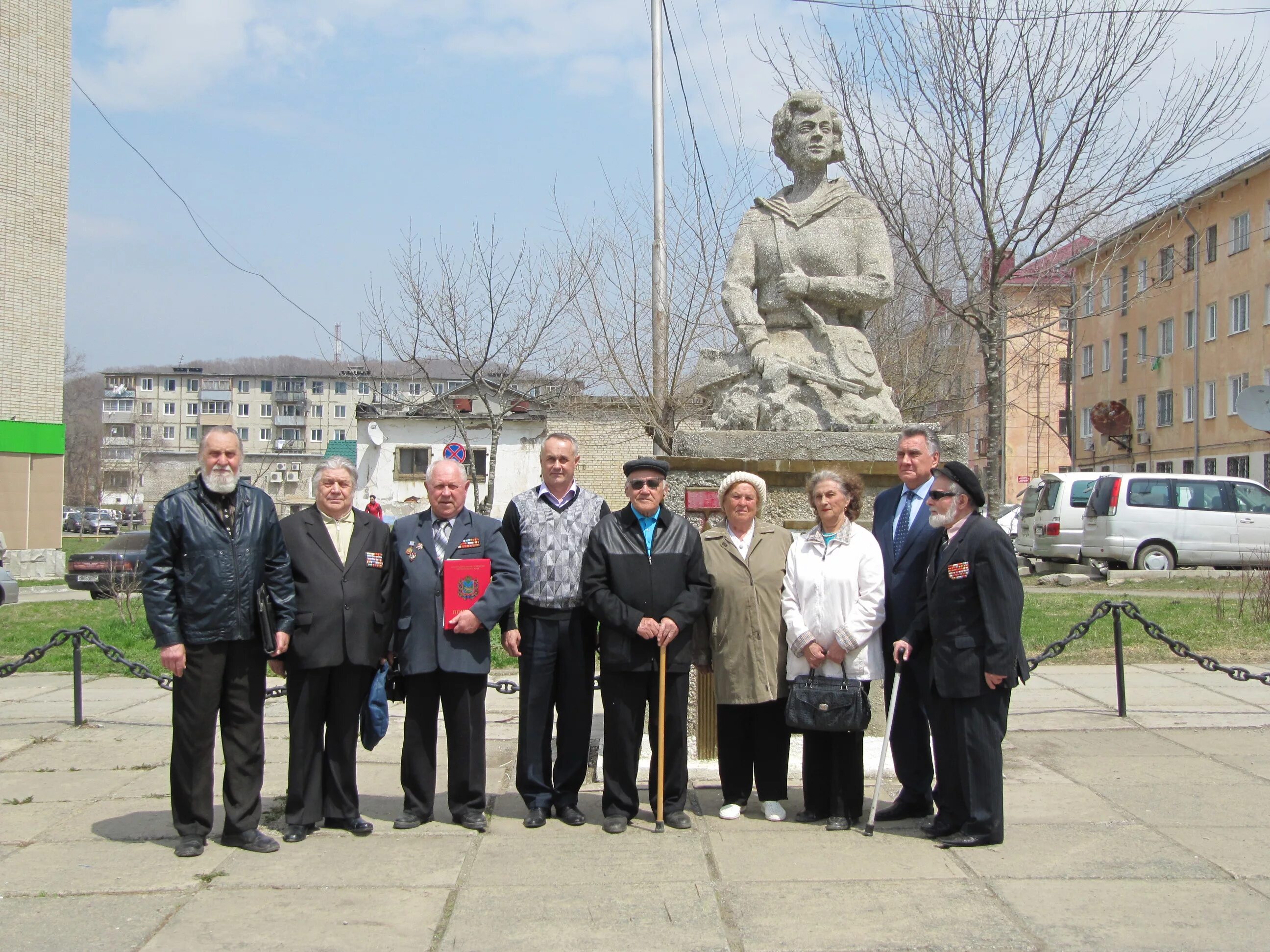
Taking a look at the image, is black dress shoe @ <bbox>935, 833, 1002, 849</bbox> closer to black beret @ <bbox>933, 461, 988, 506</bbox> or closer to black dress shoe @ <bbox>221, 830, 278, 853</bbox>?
black beret @ <bbox>933, 461, 988, 506</bbox>

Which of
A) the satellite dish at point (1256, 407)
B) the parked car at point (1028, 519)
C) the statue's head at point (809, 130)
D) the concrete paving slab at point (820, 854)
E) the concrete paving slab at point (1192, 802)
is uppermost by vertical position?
the statue's head at point (809, 130)

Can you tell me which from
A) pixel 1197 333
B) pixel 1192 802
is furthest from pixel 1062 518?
pixel 1197 333

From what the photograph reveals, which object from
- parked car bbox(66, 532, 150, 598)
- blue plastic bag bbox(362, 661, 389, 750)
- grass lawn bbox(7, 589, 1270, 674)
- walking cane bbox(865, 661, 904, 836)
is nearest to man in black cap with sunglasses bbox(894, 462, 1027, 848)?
walking cane bbox(865, 661, 904, 836)

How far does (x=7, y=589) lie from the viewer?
1906cm

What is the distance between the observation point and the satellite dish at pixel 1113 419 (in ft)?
144

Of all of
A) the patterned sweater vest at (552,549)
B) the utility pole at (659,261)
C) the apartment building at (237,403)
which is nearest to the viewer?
the patterned sweater vest at (552,549)

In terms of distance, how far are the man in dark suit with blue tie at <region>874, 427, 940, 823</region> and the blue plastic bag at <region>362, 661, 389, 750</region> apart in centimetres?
241

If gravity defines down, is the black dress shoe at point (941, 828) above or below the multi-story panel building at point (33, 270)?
below

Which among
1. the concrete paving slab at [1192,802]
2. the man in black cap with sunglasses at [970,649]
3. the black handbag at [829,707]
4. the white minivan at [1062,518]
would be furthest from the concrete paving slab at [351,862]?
the white minivan at [1062,518]

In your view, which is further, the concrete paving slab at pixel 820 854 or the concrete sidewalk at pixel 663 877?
the concrete paving slab at pixel 820 854

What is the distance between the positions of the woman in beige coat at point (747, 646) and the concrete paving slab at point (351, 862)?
132 centimetres

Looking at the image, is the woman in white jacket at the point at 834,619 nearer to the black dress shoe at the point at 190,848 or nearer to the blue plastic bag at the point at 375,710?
the blue plastic bag at the point at 375,710

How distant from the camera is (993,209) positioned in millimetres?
19859

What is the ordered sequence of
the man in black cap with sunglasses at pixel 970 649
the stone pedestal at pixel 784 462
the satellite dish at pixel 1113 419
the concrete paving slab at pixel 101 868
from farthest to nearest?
the satellite dish at pixel 1113 419
the stone pedestal at pixel 784 462
the man in black cap with sunglasses at pixel 970 649
the concrete paving slab at pixel 101 868
